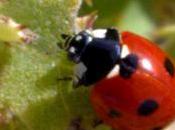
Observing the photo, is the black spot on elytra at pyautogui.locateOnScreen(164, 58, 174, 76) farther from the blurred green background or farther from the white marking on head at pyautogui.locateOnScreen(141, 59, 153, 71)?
the blurred green background

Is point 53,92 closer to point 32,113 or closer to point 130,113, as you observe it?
point 32,113

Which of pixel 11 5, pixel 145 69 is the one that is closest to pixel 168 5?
pixel 145 69

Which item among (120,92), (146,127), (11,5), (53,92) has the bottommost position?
(146,127)

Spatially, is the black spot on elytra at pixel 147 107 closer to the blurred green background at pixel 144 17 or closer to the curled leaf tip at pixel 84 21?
the curled leaf tip at pixel 84 21

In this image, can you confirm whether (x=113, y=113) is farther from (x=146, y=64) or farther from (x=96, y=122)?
(x=146, y=64)

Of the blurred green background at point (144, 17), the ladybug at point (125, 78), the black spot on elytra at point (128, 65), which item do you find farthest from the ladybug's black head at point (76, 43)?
the blurred green background at point (144, 17)

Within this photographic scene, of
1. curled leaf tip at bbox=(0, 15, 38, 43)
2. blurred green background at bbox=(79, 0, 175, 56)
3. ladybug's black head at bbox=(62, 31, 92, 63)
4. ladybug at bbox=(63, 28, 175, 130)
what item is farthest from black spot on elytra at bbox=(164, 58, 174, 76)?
blurred green background at bbox=(79, 0, 175, 56)

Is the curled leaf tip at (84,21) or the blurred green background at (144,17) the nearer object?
the curled leaf tip at (84,21)

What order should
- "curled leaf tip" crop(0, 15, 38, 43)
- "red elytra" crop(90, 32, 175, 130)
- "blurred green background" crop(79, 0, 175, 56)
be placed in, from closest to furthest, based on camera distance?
"curled leaf tip" crop(0, 15, 38, 43)
"red elytra" crop(90, 32, 175, 130)
"blurred green background" crop(79, 0, 175, 56)
